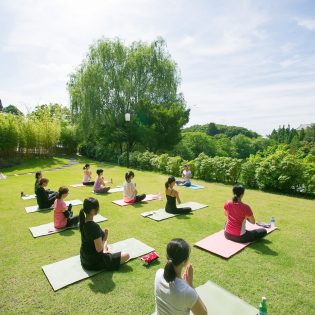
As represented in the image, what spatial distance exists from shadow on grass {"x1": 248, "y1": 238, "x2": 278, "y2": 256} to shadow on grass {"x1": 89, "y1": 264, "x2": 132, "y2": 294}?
2.41 metres

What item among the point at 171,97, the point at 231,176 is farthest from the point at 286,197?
the point at 171,97

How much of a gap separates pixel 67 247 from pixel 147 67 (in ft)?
61.6

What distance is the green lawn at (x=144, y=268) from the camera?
3.23 m

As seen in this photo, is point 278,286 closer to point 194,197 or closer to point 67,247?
point 67,247

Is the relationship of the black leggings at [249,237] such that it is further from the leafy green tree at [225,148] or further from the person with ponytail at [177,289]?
the leafy green tree at [225,148]

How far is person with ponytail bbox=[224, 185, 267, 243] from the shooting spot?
15.4 feet

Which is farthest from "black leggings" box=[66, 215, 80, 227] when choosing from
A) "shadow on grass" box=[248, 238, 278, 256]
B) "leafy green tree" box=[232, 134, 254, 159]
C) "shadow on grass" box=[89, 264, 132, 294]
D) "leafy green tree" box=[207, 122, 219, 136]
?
"leafy green tree" box=[207, 122, 219, 136]

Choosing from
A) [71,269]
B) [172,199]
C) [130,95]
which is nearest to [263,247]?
[172,199]

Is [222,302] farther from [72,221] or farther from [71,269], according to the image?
[72,221]

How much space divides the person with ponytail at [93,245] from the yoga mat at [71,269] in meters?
0.15

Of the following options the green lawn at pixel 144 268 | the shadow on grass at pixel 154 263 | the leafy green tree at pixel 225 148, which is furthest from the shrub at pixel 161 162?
the leafy green tree at pixel 225 148

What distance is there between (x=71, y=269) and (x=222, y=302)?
2.43 meters

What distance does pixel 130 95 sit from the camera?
21.0 metres

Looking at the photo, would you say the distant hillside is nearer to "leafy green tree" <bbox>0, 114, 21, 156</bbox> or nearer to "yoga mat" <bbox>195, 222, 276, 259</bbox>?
"leafy green tree" <bbox>0, 114, 21, 156</bbox>
